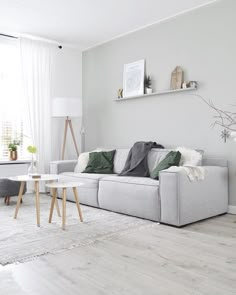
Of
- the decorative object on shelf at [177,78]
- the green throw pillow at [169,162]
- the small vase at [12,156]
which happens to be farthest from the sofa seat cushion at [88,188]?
the decorative object on shelf at [177,78]

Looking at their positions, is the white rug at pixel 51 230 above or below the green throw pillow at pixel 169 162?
below

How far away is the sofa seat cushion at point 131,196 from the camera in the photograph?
11.5ft

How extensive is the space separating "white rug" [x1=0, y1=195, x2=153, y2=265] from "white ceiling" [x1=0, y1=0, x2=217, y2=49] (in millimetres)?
2597

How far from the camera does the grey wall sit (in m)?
4.04

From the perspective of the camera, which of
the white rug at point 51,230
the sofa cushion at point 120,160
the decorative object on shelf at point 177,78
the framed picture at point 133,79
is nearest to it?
the white rug at point 51,230

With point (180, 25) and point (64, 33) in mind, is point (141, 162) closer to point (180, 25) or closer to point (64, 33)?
point (180, 25)

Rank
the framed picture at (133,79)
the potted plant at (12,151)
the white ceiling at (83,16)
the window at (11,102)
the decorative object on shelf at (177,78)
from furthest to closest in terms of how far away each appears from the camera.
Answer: the window at (11,102)
the potted plant at (12,151)
the framed picture at (133,79)
the decorative object on shelf at (177,78)
the white ceiling at (83,16)

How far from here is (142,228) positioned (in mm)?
3268

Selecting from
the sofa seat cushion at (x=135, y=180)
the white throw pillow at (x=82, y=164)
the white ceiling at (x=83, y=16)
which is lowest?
the sofa seat cushion at (x=135, y=180)

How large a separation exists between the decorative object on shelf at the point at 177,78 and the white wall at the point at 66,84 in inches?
89.6

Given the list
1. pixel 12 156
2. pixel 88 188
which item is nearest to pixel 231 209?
pixel 88 188

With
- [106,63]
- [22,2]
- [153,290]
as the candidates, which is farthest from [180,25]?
[153,290]

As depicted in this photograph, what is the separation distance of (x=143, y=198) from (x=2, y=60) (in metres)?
3.53

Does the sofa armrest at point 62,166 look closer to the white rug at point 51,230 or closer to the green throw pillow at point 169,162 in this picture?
the white rug at point 51,230
